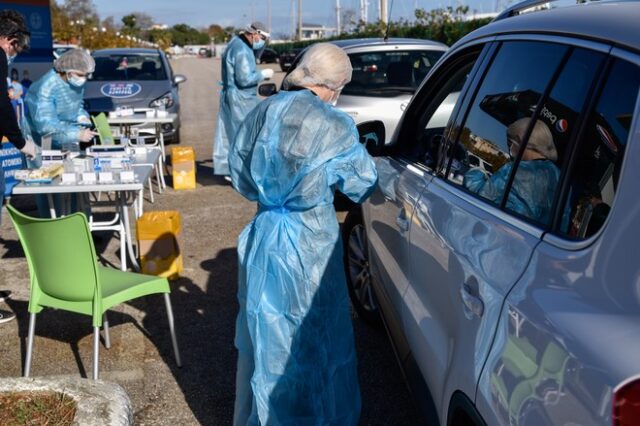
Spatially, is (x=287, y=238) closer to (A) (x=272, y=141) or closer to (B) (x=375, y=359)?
(A) (x=272, y=141)

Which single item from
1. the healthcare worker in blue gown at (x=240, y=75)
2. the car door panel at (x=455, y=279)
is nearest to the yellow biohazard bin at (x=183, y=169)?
the healthcare worker in blue gown at (x=240, y=75)

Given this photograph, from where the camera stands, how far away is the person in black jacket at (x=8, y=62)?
4.55m

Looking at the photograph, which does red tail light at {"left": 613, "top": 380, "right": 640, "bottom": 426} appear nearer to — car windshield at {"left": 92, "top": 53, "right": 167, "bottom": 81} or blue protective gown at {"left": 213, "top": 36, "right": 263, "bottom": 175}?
blue protective gown at {"left": 213, "top": 36, "right": 263, "bottom": 175}

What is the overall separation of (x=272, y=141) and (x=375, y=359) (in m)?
1.77

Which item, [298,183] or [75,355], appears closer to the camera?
[298,183]

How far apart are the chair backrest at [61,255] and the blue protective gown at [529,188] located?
6.66 ft

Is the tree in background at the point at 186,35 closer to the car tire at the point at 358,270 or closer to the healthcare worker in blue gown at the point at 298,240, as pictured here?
the car tire at the point at 358,270

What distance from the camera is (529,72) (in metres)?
2.26

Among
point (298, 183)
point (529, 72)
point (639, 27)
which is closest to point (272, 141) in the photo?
point (298, 183)

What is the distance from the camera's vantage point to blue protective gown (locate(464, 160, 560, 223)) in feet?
6.36

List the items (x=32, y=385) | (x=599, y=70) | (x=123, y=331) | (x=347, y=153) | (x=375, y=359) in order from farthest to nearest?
(x=123, y=331) → (x=375, y=359) → (x=347, y=153) → (x=32, y=385) → (x=599, y=70)

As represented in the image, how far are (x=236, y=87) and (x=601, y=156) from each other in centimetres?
730

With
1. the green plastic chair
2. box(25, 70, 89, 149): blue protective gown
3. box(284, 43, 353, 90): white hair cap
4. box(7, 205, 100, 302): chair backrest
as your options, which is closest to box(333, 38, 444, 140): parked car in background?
box(25, 70, 89, 149): blue protective gown

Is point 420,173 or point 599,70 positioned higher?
point 599,70
